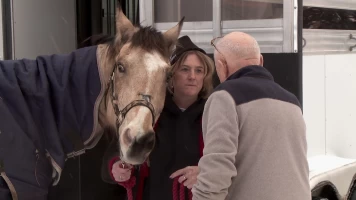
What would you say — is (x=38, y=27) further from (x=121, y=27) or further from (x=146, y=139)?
(x=146, y=139)

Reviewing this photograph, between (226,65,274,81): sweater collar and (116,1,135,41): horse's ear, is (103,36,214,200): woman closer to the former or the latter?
(116,1,135,41): horse's ear

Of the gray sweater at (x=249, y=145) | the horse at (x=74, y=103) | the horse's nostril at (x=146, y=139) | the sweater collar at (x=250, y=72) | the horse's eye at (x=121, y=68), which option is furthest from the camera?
the horse's eye at (x=121, y=68)

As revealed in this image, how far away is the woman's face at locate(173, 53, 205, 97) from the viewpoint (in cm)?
274

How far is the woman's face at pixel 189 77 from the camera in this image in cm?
274

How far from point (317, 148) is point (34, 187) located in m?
1.89

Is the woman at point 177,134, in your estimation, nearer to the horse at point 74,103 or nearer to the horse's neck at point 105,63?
the horse at point 74,103

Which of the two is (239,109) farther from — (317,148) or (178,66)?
(317,148)

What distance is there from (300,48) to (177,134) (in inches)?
36.8

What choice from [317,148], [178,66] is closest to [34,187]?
[178,66]

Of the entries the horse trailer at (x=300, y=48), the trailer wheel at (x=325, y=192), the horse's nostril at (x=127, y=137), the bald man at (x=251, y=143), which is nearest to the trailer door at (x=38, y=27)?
the horse trailer at (x=300, y=48)

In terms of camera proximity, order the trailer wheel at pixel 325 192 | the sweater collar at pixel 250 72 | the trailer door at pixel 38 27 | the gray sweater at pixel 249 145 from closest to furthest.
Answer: the gray sweater at pixel 249 145
the sweater collar at pixel 250 72
the trailer wheel at pixel 325 192
the trailer door at pixel 38 27

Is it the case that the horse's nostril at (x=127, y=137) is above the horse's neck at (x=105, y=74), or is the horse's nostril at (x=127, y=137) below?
below

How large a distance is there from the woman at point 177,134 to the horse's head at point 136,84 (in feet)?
0.43

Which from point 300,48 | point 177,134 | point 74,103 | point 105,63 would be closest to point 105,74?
point 105,63
